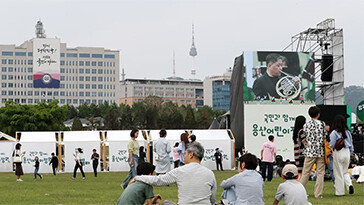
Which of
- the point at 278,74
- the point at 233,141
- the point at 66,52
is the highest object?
the point at 66,52

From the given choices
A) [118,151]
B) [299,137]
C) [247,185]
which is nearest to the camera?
[247,185]

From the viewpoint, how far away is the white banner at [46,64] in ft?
445

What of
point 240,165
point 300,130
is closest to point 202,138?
point 300,130

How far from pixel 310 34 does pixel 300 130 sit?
28920 millimetres

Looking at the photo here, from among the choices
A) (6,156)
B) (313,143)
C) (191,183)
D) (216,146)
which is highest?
(313,143)

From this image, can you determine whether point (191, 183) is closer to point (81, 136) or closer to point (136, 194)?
point (136, 194)

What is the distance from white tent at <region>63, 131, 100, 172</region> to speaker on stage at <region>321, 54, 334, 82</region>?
14623 mm

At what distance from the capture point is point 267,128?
32719 mm

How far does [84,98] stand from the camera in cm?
18612

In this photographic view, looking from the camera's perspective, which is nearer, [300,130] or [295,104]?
[300,130]

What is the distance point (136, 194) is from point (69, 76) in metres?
181

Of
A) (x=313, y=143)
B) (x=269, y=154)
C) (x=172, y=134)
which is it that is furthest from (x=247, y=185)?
(x=172, y=134)

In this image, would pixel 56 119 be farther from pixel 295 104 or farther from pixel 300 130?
pixel 300 130

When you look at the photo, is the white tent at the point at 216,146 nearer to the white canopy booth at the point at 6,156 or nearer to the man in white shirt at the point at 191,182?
the white canopy booth at the point at 6,156
